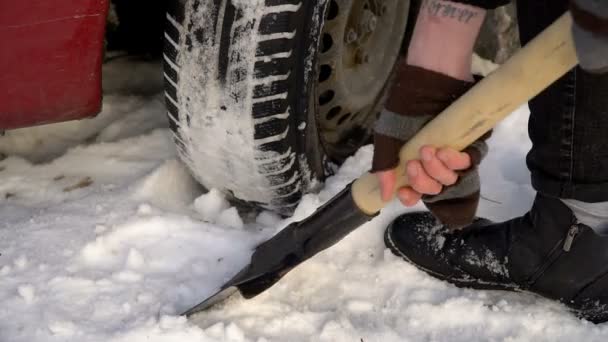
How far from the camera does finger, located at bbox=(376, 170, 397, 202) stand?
1.21m

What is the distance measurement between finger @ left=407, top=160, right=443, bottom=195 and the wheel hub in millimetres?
594

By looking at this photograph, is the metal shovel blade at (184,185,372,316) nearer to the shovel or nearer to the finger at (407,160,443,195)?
the shovel

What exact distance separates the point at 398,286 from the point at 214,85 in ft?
1.85

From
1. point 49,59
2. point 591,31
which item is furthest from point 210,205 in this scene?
point 591,31

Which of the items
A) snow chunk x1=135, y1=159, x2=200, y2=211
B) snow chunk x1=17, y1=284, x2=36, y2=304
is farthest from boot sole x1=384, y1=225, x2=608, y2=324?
snow chunk x1=17, y1=284, x2=36, y2=304

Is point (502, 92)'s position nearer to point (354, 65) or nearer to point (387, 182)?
point (387, 182)

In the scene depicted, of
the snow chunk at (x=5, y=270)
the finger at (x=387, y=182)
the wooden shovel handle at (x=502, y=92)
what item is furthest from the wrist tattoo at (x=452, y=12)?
the snow chunk at (x=5, y=270)

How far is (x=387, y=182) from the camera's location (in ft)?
3.99

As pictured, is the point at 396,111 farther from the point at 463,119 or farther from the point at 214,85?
the point at 214,85

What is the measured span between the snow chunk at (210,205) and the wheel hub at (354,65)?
281 millimetres

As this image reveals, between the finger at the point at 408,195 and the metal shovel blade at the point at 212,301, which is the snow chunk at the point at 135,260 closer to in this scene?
the metal shovel blade at the point at 212,301

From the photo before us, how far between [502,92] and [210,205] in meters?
0.87

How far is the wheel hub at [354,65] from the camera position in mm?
1746

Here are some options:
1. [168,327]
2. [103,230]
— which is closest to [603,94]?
[168,327]
